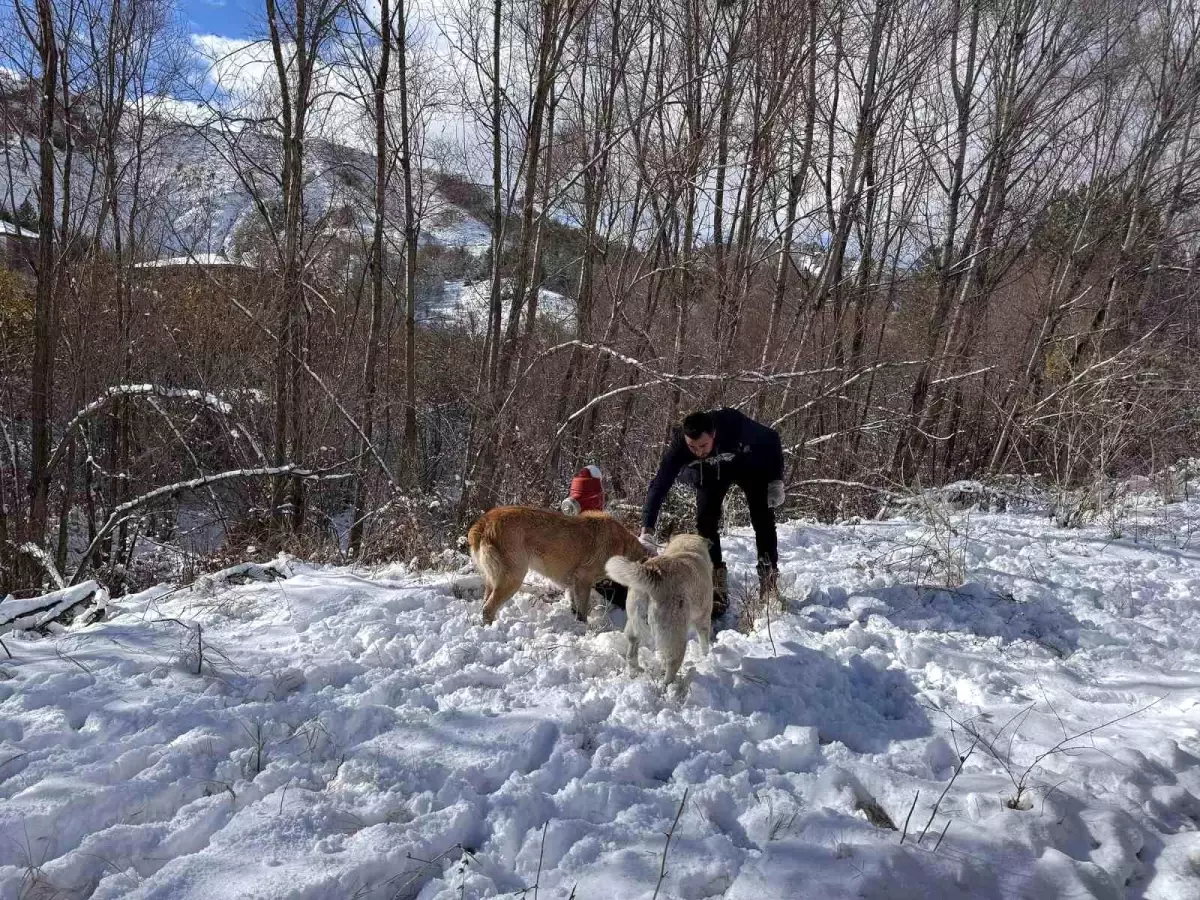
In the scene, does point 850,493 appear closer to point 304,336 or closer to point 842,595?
point 842,595

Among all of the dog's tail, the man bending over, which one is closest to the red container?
the man bending over

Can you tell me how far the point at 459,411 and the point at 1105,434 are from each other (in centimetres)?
1079

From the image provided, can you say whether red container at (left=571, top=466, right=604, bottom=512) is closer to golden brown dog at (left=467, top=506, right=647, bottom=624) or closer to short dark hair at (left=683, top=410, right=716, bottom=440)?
golden brown dog at (left=467, top=506, right=647, bottom=624)

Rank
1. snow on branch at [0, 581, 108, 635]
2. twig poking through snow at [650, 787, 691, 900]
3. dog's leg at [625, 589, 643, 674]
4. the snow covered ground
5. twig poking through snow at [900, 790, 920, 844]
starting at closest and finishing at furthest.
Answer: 1. twig poking through snow at [650, 787, 691, 900]
2. the snow covered ground
3. twig poking through snow at [900, 790, 920, 844]
4. dog's leg at [625, 589, 643, 674]
5. snow on branch at [0, 581, 108, 635]

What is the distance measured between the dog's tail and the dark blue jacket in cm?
154

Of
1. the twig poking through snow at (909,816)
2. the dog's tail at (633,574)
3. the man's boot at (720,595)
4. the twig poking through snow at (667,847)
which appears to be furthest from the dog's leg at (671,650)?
the man's boot at (720,595)

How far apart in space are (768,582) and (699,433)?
134 cm

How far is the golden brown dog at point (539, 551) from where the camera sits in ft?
15.6

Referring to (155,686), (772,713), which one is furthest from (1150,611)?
(155,686)

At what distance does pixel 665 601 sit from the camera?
3.78 metres

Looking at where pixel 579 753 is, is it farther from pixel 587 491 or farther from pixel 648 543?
pixel 587 491

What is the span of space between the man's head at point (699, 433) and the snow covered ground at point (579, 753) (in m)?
1.43

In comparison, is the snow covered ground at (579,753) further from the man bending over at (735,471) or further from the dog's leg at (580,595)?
the man bending over at (735,471)

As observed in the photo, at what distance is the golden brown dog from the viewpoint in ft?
15.6
